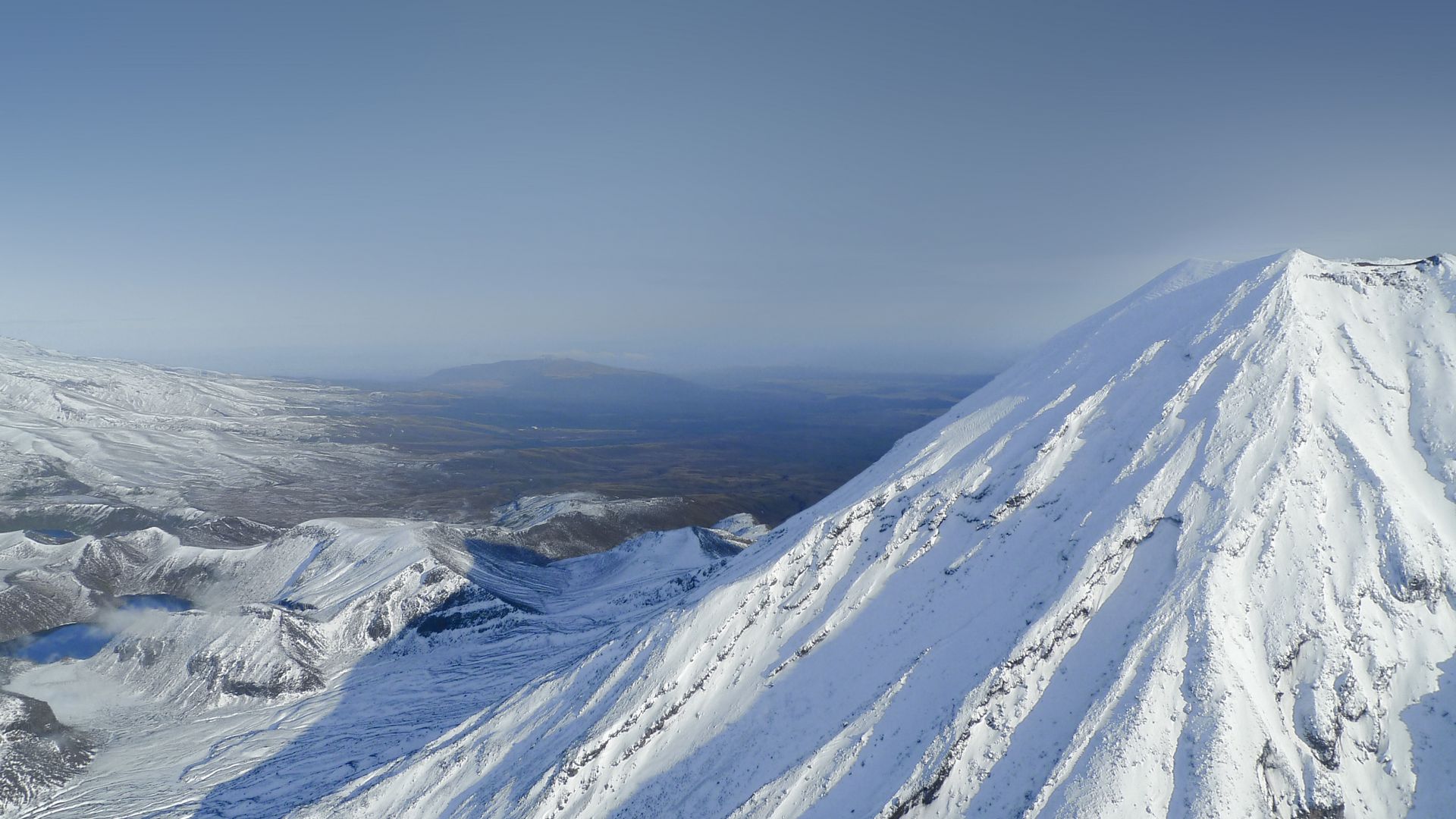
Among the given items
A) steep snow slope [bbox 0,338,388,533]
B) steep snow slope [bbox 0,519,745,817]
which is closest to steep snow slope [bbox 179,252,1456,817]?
steep snow slope [bbox 0,519,745,817]

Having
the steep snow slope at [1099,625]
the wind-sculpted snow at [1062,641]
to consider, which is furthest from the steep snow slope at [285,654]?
the steep snow slope at [1099,625]

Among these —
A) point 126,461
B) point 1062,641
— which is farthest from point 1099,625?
point 126,461

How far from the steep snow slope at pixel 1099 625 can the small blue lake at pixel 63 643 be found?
34647 mm

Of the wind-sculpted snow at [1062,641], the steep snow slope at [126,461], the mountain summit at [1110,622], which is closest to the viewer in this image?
the mountain summit at [1110,622]

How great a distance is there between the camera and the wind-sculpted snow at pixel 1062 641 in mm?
25188

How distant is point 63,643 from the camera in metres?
61.4

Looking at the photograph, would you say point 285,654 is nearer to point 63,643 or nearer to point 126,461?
point 63,643

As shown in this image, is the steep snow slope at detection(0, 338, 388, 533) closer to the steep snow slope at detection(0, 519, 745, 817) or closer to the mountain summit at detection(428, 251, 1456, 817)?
the steep snow slope at detection(0, 519, 745, 817)

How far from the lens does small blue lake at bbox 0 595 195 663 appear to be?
59312 mm

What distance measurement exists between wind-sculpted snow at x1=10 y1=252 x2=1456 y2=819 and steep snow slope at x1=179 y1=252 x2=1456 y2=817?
0.14m

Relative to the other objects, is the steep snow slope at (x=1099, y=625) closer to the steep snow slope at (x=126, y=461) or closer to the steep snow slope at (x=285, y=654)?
the steep snow slope at (x=285, y=654)

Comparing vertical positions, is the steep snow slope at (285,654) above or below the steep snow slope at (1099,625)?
below

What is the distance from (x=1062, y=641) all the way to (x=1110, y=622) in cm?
257

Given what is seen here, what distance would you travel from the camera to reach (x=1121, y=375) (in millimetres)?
40281
